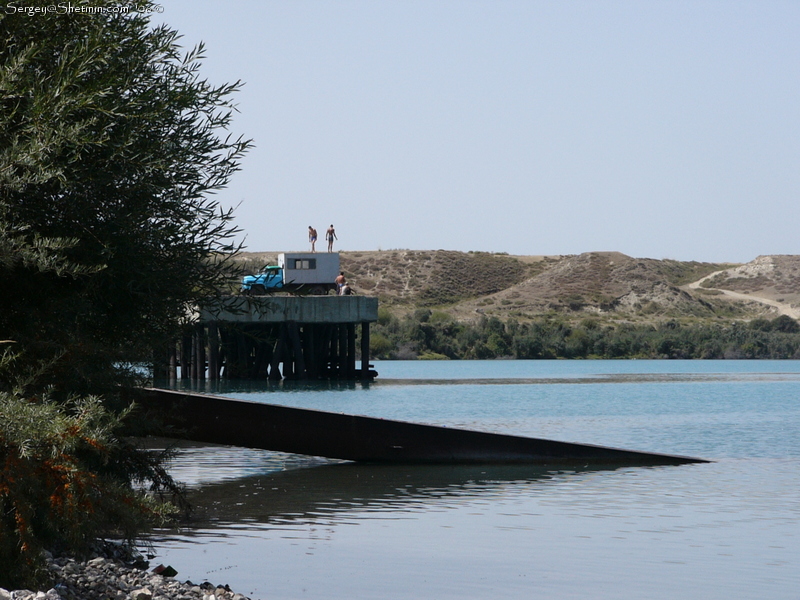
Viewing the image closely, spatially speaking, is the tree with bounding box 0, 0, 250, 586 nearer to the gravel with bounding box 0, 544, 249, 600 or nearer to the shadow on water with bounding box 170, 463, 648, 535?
the gravel with bounding box 0, 544, 249, 600

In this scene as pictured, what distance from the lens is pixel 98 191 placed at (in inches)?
362

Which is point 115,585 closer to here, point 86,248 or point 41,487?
point 41,487

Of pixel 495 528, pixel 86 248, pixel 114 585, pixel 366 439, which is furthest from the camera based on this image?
pixel 366 439

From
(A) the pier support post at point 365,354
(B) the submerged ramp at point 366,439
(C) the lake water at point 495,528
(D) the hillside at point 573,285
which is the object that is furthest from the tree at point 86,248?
Result: (D) the hillside at point 573,285

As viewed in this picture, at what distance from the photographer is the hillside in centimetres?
10825

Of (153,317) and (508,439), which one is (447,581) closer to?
(153,317)

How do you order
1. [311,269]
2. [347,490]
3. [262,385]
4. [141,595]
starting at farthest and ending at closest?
[311,269] → [262,385] → [347,490] → [141,595]

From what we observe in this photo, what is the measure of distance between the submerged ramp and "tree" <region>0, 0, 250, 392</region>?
4.50 metres

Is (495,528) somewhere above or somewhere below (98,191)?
below

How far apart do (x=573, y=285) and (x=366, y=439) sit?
10361 centimetres

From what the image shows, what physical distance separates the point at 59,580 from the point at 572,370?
201ft

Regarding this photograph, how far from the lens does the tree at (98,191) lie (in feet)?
27.4

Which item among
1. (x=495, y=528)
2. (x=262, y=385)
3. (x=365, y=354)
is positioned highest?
(x=365, y=354)

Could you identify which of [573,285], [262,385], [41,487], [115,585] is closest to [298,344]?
[262,385]
